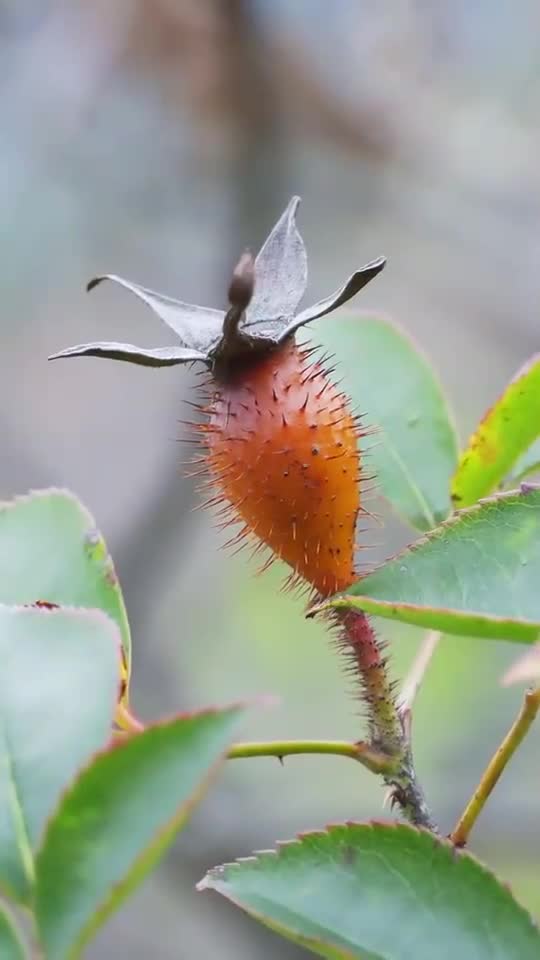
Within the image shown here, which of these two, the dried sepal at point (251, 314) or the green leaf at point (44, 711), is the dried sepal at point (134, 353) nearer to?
the dried sepal at point (251, 314)

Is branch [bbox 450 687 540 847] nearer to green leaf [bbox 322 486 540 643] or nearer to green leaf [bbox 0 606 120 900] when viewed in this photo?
green leaf [bbox 322 486 540 643]

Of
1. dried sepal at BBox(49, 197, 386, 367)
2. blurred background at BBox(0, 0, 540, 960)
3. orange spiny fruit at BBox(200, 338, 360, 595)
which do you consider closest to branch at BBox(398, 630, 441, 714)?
orange spiny fruit at BBox(200, 338, 360, 595)

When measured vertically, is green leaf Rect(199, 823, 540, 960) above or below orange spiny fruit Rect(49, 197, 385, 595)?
below

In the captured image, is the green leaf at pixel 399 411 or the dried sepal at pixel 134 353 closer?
the dried sepal at pixel 134 353

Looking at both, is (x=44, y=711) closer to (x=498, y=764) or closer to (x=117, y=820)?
(x=117, y=820)

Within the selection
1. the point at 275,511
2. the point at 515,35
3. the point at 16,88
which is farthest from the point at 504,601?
the point at 515,35

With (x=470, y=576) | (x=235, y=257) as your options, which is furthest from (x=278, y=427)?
(x=235, y=257)

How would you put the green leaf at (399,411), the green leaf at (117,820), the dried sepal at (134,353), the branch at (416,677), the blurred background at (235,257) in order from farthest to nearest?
the blurred background at (235,257)
the green leaf at (399,411)
the branch at (416,677)
the dried sepal at (134,353)
the green leaf at (117,820)

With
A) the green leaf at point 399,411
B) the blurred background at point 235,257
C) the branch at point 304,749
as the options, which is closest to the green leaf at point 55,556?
the branch at point 304,749
